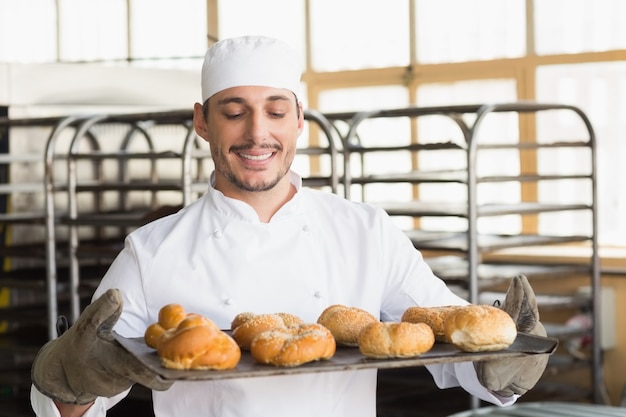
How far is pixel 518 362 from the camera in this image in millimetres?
1774

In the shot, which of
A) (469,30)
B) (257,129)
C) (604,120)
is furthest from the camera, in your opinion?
(469,30)

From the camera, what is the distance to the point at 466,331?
5.36ft

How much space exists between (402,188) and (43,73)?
194cm

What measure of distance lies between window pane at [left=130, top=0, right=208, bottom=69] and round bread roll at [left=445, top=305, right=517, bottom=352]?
5.07 m

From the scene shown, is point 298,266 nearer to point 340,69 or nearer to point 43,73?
point 43,73

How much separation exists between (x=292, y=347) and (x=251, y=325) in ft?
0.50

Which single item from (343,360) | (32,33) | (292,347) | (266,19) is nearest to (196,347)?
(292,347)

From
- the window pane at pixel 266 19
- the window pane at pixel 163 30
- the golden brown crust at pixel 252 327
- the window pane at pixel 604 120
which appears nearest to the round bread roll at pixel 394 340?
the golden brown crust at pixel 252 327

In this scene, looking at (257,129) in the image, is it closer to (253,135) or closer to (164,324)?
(253,135)

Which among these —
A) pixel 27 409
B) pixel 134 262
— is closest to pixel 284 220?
pixel 134 262

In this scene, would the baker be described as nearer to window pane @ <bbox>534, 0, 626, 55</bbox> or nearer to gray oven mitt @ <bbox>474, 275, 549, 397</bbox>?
gray oven mitt @ <bbox>474, 275, 549, 397</bbox>

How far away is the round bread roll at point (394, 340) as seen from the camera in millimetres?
1582

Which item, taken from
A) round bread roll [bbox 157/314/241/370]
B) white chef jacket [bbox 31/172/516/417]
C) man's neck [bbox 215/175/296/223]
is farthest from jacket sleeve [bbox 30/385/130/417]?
man's neck [bbox 215/175/296/223]

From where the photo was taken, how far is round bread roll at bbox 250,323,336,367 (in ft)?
5.01
